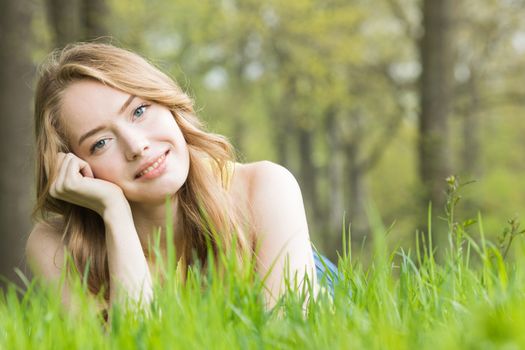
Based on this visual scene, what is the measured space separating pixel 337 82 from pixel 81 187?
19128mm

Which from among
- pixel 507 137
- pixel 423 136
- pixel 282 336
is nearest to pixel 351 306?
pixel 282 336

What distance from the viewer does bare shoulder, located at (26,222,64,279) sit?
3.55 meters

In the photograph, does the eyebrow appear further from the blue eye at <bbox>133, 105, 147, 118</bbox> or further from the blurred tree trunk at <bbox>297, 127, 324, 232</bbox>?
the blurred tree trunk at <bbox>297, 127, 324, 232</bbox>

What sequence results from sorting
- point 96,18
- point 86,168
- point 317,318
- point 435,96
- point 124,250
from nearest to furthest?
point 317,318 < point 124,250 < point 86,168 < point 96,18 < point 435,96

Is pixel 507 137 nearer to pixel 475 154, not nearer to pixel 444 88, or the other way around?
pixel 475 154

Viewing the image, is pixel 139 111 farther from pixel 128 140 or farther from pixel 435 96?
pixel 435 96

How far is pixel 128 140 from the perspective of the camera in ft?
10.4

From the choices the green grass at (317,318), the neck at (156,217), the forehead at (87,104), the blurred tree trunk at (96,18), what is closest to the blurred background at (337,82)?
the blurred tree trunk at (96,18)

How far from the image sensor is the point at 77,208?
3.70m

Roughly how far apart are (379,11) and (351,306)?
2259 cm

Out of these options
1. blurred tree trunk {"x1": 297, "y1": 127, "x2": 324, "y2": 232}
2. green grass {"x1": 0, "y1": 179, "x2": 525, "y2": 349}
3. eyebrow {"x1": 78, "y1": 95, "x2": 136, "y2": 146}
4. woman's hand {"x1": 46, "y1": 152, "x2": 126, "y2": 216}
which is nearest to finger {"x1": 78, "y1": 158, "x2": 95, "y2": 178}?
woman's hand {"x1": 46, "y1": 152, "x2": 126, "y2": 216}

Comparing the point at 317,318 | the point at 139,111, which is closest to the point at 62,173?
the point at 139,111

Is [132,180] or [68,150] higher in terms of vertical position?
[68,150]

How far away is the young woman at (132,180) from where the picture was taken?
3223mm
